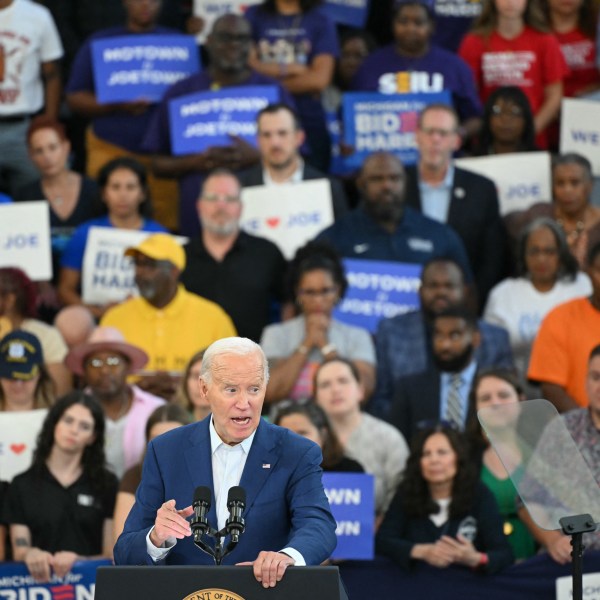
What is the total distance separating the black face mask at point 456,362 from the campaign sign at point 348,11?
429 cm

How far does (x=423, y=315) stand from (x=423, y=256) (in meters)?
0.80

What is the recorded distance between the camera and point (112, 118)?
11.8 metres

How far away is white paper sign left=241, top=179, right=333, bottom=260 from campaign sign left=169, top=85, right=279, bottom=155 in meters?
0.70

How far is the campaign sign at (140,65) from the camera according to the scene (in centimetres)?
1161

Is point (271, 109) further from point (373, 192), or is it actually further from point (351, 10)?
point (351, 10)

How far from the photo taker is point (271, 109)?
10570 mm

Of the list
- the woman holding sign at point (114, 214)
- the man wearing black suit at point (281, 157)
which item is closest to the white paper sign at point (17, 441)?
the woman holding sign at point (114, 214)

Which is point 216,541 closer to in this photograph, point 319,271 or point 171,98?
point 319,271

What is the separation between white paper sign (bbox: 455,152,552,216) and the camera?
1089cm

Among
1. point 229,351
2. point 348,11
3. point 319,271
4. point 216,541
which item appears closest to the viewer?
point 216,541

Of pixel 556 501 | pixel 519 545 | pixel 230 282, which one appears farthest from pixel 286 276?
pixel 556 501

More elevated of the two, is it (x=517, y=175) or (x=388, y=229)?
(x=517, y=175)

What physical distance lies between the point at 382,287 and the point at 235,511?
5417 millimetres

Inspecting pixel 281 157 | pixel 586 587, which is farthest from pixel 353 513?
pixel 281 157
